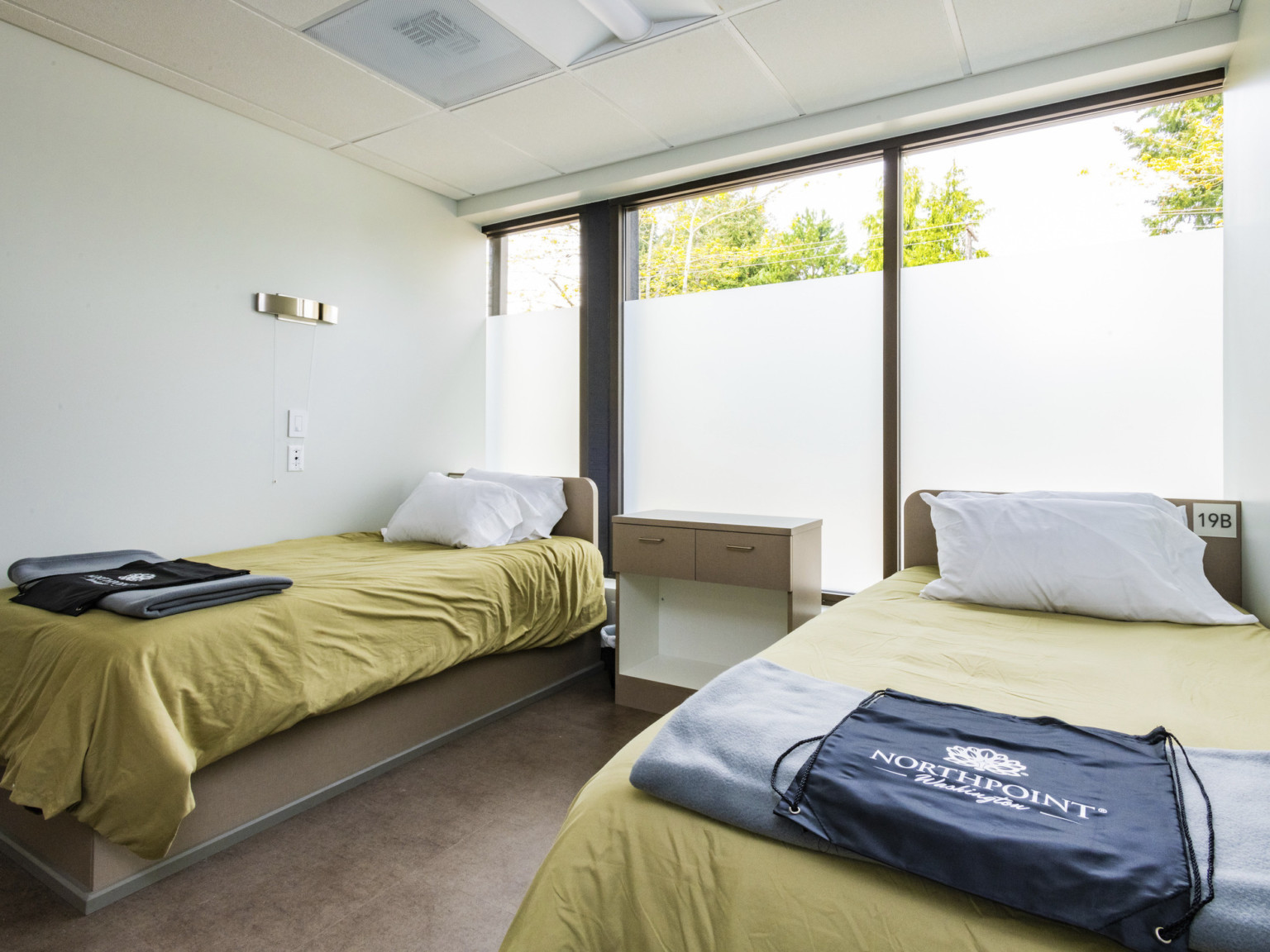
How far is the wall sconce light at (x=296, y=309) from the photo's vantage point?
2.89m

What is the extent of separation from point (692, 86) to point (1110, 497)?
6.55 ft

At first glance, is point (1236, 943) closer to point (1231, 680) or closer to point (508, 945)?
point (508, 945)

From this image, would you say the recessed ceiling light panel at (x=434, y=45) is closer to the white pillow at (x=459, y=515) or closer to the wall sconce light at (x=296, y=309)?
the wall sconce light at (x=296, y=309)

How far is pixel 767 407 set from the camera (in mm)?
3070

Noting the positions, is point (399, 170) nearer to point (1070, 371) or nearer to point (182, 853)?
point (182, 853)

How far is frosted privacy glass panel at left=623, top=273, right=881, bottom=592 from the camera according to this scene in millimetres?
2865

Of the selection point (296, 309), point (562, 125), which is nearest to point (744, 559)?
point (562, 125)

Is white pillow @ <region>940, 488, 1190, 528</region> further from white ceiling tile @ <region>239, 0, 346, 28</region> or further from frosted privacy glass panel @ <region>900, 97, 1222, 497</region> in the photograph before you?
white ceiling tile @ <region>239, 0, 346, 28</region>

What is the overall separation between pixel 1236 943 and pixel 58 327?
3083 mm

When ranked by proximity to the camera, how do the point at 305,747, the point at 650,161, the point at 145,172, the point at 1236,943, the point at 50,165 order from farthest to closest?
1. the point at 650,161
2. the point at 145,172
3. the point at 50,165
4. the point at 305,747
5. the point at 1236,943

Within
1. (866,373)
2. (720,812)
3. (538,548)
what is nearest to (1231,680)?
(720,812)

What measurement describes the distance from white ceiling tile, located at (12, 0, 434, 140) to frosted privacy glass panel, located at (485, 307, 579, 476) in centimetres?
121

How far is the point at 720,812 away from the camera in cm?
86

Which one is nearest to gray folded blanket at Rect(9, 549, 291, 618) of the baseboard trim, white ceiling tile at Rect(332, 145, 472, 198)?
the baseboard trim
